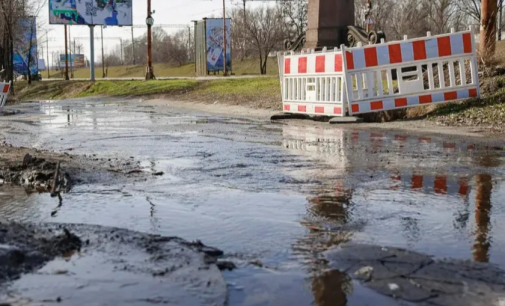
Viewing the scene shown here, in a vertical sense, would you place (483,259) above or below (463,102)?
below

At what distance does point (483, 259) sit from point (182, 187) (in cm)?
361

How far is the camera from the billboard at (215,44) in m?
58.5

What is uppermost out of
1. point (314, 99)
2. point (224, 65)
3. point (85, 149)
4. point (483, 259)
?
point (224, 65)

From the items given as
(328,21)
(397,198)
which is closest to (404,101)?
(328,21)

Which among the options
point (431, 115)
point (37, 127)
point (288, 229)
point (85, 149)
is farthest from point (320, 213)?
point (37, 127)

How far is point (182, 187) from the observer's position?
708 centimetres

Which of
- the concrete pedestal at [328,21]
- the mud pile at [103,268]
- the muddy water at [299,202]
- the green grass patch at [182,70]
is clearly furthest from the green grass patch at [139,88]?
the green grass patch at [182,70]

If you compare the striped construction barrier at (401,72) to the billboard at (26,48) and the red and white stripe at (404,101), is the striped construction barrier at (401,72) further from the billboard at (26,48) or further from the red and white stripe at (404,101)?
the billboard at (26,48)

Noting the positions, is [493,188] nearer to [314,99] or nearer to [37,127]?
[314,99]

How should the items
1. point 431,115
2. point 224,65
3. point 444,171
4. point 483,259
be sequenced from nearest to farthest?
point 483,259 → point 444,171 → point 431,115 → point 224,65

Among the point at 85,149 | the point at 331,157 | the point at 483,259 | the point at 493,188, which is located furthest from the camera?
the point at 85,149

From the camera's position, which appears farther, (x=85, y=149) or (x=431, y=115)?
(x=431, y=115)

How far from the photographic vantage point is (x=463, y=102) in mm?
14836

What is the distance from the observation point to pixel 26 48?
190ft
